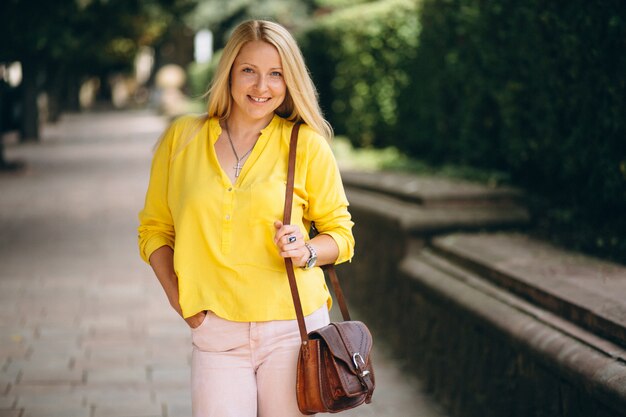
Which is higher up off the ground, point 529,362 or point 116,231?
point 529,362

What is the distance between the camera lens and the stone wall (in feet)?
11.6

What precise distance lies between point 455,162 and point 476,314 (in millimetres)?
3970

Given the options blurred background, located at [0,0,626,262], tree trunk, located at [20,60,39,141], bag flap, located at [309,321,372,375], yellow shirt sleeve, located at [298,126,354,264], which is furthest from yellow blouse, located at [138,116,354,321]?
tree trunk, located at [20,60,39,141]

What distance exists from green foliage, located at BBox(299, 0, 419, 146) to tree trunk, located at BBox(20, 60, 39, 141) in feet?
49.2

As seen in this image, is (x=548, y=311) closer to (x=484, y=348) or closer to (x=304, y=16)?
(x=484, y=348)

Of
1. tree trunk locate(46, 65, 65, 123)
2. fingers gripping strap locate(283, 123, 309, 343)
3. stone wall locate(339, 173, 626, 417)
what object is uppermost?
fingers gripping strap locate(283, 123, 309, 343)

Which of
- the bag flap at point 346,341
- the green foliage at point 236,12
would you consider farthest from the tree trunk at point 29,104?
the bag flap at point 346,341

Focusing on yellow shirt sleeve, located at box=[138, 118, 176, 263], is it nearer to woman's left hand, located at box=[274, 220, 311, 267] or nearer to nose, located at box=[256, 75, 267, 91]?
nose, located at box=[256, 75, 267, 91]

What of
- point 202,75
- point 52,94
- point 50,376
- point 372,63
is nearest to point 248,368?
point 50,376

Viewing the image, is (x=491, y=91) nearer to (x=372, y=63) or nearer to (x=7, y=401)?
(x=7, y=401)

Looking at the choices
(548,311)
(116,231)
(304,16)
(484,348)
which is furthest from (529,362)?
(304,16)

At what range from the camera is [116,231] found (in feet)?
36.4

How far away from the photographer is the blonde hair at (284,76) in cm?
280

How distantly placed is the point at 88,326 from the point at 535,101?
11.8 feet
